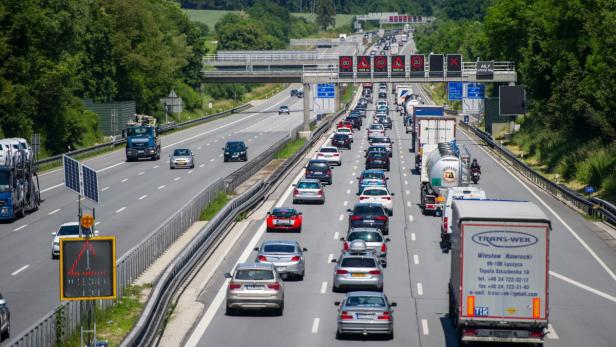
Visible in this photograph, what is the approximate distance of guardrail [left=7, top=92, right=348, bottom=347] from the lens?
23766 millimetres

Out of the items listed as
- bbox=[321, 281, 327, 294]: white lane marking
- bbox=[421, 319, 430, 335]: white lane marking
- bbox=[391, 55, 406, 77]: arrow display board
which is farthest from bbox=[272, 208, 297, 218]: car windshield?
bbox=[391, 55, 406, 77]: arrow display board

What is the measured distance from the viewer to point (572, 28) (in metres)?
93.3

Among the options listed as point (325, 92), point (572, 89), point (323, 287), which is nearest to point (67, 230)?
point (323, 287)

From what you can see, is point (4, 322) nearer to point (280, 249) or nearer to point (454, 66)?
point (280, 249)

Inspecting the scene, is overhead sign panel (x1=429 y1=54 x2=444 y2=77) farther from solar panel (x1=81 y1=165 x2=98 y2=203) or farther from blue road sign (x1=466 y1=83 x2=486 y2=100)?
solar panel (x1=81 y1=165 x2=98 y2=203)

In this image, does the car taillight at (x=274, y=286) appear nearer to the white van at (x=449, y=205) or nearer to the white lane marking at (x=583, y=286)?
the white lane marking at (x=583, y=286)

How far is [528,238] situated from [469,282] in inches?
66.7

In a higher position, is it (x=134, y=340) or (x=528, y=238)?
(x=528, y=238)

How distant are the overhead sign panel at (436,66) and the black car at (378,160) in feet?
111

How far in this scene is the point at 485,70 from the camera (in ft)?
364

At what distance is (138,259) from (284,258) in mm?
4754

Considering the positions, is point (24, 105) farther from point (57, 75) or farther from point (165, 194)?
point (165, 194)

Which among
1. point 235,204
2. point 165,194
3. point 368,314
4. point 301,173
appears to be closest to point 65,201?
point 165,194

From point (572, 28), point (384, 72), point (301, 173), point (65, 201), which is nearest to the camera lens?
point (65, 201)
